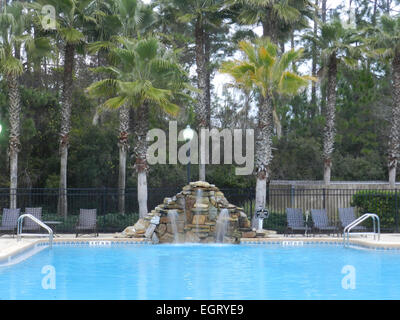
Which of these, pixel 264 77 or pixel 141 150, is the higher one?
pixel 264 77

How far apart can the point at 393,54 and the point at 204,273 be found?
15.1m

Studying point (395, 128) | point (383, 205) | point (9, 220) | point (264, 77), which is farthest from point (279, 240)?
point (395, 128)

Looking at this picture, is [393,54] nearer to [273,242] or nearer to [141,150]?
[273,242]

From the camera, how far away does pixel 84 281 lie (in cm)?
1020

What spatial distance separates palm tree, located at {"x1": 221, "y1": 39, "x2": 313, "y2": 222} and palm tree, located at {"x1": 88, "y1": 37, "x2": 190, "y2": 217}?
6.27 feet

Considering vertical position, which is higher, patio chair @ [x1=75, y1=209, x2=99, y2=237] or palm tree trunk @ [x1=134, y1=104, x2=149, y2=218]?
palm tree trunk @ [x1=134, y1=104, x2=149, y2=218]

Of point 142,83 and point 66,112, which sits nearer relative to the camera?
point 142,83

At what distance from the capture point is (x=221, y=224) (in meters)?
16.3

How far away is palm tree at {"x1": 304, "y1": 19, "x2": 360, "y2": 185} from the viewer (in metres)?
22.5

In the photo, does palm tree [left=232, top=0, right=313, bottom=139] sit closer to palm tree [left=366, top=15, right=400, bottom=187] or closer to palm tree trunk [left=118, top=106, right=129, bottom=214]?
palm tree [left=366, top=15, right=400, bottom=187]

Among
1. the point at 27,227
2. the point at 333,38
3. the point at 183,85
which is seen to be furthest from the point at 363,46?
the point at 27,227

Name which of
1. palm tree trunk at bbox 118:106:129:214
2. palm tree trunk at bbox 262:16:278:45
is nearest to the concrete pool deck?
palm tree trunk at bbox 118:106:129:214

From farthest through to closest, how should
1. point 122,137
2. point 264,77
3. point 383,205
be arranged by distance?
point 122,137, point 383,205, point 264,77
